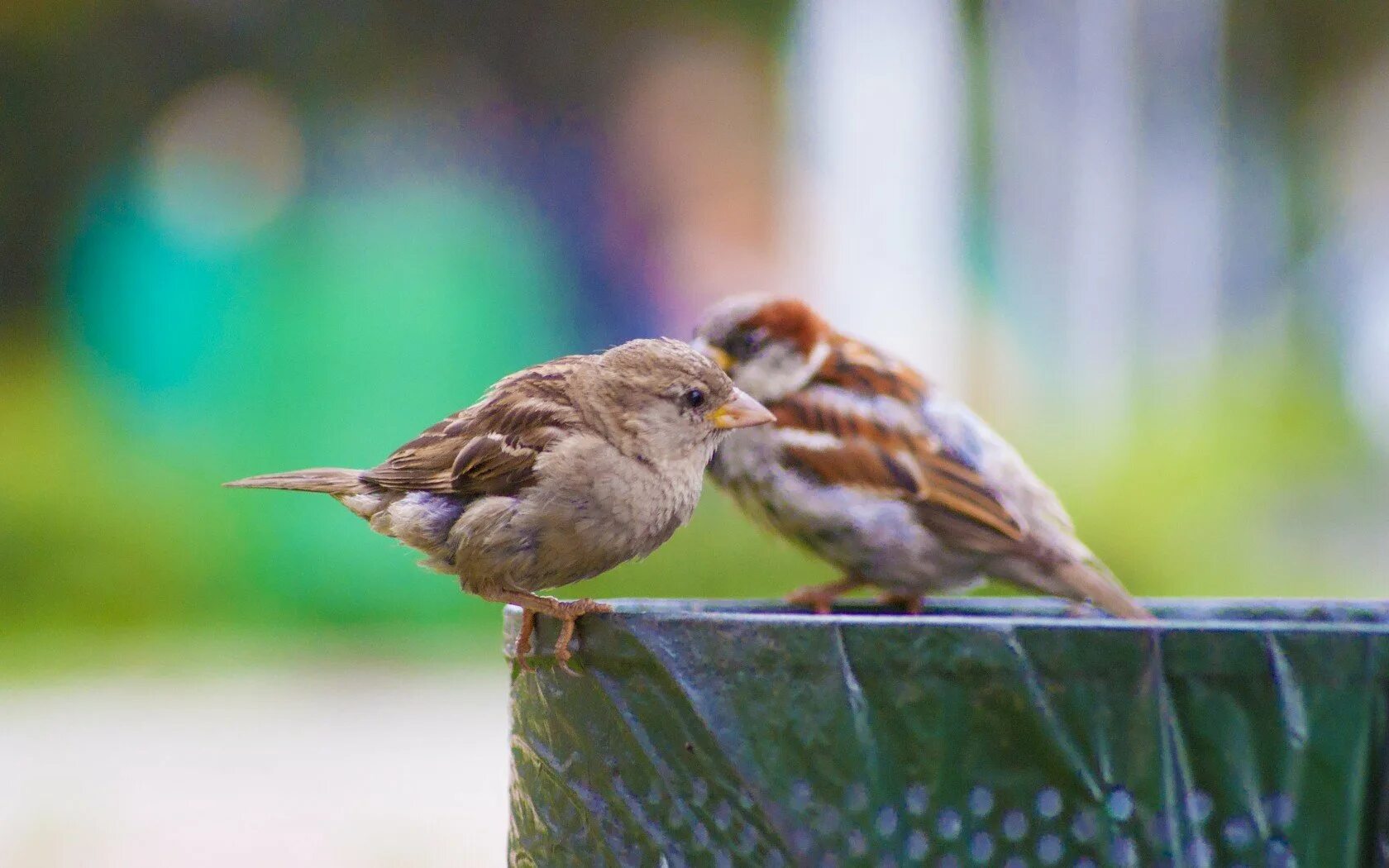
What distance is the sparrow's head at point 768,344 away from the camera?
3004 mm

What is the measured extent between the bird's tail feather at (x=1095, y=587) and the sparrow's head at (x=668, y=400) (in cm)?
77

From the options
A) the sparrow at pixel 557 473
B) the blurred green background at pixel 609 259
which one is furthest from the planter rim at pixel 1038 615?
the blurred green background at pixel 609 259

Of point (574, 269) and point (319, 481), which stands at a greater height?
point (574, 269)

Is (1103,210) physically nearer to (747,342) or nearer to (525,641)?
(747,342)

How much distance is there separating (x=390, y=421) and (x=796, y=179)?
6.77ft

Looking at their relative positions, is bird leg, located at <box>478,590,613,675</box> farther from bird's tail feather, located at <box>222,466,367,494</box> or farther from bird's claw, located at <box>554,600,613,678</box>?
bird's tail feather, located at <box>222,466,367,494</box>

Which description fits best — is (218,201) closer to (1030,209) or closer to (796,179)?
(796,179)

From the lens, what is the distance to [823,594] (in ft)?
8.80

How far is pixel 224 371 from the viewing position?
5.84m

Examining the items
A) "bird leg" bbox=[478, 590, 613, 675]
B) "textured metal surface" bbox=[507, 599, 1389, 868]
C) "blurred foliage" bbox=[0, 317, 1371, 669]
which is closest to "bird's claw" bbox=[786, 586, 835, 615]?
"bird leg" bbox=[478, 590, 613, 675]

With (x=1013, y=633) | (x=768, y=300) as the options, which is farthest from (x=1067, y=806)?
(x=768, y=300)

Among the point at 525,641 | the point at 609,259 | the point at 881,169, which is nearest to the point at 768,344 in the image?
the point at 525,641

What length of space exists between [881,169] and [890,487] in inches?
150

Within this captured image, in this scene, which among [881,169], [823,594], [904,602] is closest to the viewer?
[904,602]
